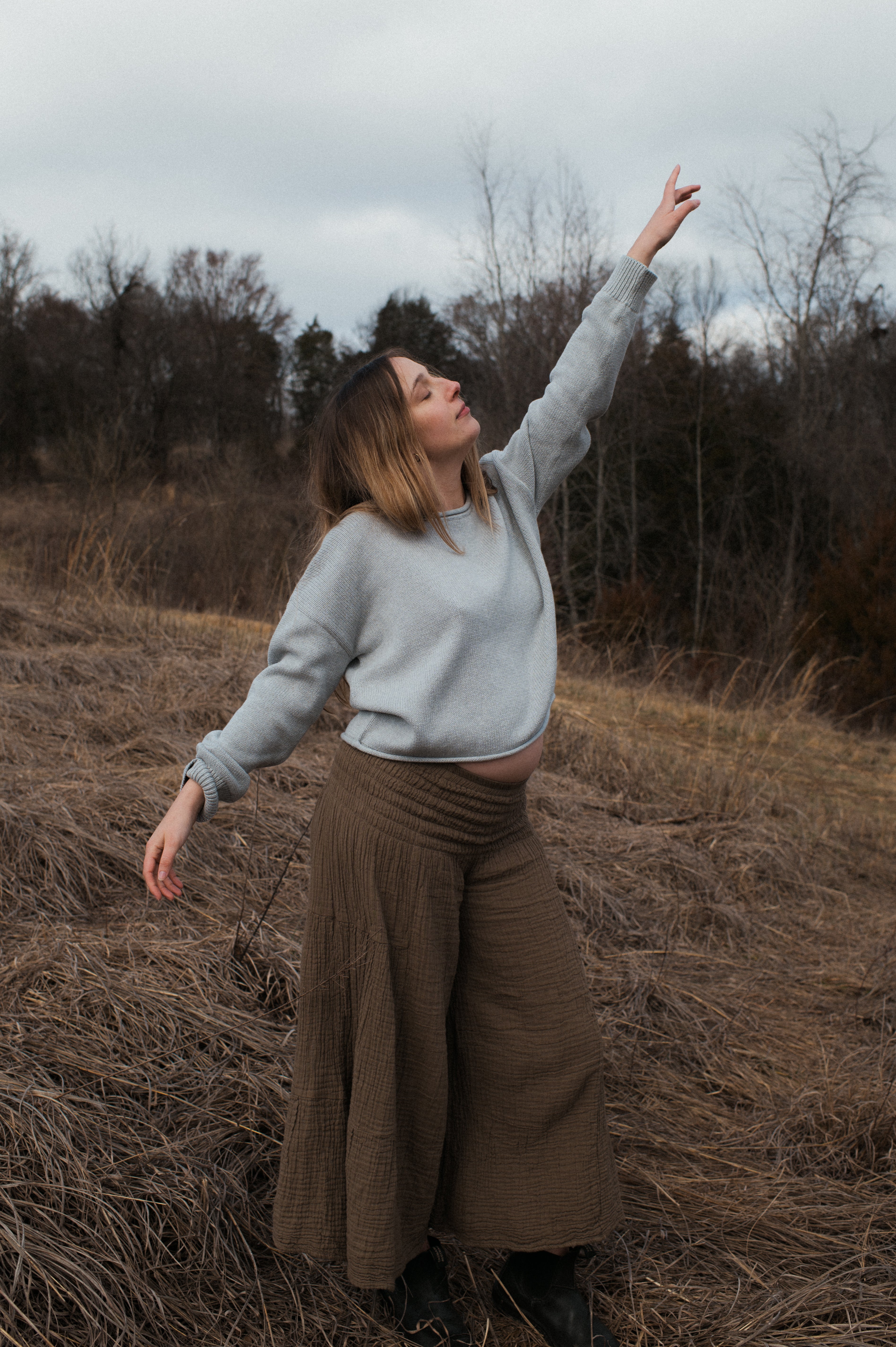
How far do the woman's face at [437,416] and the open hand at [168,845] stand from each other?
68 centimetres

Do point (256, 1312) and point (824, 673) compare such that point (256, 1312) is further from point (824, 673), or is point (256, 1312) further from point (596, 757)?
point (824, 673)

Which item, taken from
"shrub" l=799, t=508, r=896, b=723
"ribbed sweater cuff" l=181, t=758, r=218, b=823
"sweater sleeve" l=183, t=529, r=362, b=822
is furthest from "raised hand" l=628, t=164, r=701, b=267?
"shrub" l=799, t=508, r=896, b=723

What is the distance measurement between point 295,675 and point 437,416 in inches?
19.5

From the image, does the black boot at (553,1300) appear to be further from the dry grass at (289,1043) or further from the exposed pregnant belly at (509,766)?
the exposed pregnant belly at (509,766)

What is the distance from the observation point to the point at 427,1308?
1.69 m

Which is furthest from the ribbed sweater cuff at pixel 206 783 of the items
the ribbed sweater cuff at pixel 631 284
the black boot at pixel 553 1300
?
the ribbed sweater cuff at pixel 631 284

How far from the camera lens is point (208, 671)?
5.25m

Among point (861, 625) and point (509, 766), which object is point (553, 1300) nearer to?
point (509, 766)

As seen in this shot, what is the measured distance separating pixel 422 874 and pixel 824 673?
10.9 meters

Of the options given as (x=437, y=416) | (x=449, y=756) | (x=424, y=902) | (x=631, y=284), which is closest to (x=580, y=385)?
(x=631, y=284)

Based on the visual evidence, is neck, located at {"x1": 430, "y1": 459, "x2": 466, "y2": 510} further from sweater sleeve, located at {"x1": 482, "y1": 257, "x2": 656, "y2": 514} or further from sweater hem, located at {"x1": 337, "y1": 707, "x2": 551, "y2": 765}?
sweater hem, located at {"x1": 337, "y1": 707, "x2": 551, "y2": 765}

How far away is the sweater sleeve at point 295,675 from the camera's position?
5.23ft

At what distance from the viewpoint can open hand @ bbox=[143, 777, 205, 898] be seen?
5.00 feet

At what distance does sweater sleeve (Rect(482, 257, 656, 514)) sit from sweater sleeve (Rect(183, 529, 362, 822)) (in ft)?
1.37
